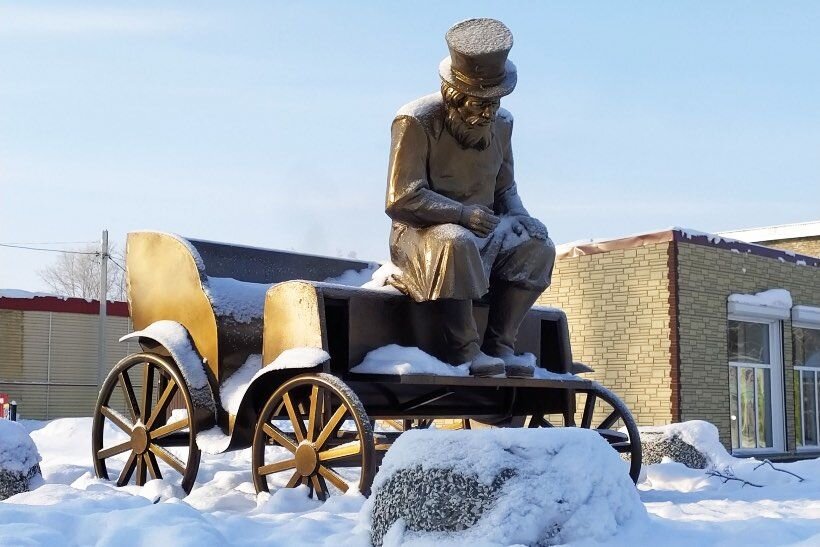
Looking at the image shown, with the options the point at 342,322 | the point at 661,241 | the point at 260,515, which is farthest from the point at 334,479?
the point at 661,241

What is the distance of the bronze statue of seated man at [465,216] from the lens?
18.5 ft

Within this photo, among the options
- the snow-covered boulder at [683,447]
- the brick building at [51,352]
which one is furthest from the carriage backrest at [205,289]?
the brick building at [51,352]

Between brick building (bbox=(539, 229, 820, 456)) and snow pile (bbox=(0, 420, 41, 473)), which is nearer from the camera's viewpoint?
snow pile (bbox=(0, 420, 41, 473))

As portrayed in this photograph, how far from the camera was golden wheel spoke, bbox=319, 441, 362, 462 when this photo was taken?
5277mm

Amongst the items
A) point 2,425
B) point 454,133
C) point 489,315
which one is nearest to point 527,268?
point 489,315

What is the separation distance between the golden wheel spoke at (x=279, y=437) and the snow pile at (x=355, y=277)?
213cm

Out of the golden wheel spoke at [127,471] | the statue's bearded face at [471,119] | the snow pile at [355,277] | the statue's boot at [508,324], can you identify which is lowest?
the golden wheel spoke at [127,471]

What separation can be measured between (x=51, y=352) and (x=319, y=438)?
2487 cm

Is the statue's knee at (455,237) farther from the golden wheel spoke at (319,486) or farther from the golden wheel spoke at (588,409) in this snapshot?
the golden wheel spoke at (588,409)

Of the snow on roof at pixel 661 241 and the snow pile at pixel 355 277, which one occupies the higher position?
the snow on roof at pixel 661 241

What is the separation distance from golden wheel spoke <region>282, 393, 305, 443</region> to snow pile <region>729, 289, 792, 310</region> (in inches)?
497

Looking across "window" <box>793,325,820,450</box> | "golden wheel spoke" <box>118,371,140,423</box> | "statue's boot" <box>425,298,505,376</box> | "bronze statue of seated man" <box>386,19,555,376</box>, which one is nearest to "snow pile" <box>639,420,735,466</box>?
"bronze statue of seated man" <box>386,19,555,376</box>

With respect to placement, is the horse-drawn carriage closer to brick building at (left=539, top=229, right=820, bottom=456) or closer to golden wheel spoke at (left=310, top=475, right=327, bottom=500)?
golden wheel spoke at (left=310, top=475, right=327, bottom=500)

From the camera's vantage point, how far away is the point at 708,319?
16.6 m
